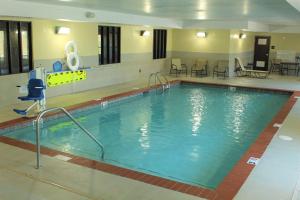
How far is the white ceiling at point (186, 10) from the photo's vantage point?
6.31 metres

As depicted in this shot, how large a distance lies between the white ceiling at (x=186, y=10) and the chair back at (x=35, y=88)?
4.56 ft

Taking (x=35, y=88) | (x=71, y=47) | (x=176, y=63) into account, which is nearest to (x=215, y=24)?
(x=176, y=63)

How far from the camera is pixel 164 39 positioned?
14.8m

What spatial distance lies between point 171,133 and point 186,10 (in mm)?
3035

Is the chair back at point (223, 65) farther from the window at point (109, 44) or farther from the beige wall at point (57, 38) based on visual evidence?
the beige wall at point (57, 38)

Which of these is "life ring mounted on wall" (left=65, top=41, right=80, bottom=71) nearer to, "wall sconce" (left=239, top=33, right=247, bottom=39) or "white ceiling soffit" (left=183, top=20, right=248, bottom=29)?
"white ceiling soffit" (left=183, top=20, right=248, bottom=29)

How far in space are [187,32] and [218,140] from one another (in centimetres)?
941

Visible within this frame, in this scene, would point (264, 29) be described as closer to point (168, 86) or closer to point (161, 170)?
point (168, 86)

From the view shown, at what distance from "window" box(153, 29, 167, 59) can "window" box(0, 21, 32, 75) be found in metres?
6.70

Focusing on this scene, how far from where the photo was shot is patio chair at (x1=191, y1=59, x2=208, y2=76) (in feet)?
47.9

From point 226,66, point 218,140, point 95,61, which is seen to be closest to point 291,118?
point 218,140

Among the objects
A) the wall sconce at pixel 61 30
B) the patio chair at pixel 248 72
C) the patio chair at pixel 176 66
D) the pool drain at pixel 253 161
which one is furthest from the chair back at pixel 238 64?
the pool drain at pixel 253 161

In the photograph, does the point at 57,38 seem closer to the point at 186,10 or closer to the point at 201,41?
the point at 186,10

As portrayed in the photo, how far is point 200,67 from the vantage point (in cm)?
1468
